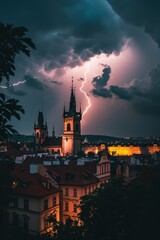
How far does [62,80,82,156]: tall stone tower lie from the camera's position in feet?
554

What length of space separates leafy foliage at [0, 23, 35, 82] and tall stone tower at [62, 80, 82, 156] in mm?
156663

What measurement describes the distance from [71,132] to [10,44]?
16157 centimetres

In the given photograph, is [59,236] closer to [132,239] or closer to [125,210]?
[125,210]

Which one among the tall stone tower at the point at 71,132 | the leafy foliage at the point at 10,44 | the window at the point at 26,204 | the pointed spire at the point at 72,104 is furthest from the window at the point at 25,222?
the pointed spire at the point at 72,104

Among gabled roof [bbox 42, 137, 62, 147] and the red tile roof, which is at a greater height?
gabled roof [bbox 42, 137, 62, 147]

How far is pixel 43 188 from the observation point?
1686 inches

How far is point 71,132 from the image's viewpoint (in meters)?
171

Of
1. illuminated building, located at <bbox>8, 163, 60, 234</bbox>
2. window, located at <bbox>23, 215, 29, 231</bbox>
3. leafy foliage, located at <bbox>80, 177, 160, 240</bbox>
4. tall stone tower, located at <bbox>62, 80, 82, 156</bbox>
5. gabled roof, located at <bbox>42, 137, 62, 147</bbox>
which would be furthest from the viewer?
gabled roof, located at <bbox>42, 137, 62, 147</bbox>

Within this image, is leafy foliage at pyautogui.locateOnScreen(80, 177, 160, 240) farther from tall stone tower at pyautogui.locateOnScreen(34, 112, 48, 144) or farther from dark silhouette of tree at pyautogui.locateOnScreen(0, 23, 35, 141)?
tall stone tower at pyautogui.locateOnScreen(34, 112, 48, 144)

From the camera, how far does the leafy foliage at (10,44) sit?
392 inches

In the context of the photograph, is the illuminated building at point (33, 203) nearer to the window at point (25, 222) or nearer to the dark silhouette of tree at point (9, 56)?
the window at point (25, 222)

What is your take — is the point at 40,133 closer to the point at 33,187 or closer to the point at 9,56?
the point at 33,187

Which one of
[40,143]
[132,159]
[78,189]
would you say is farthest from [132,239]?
[40,143]

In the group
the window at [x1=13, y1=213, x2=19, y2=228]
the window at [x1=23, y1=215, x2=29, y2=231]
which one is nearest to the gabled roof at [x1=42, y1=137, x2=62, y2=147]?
the window at [x1=13, y1=213, x2=19, y2=228]
